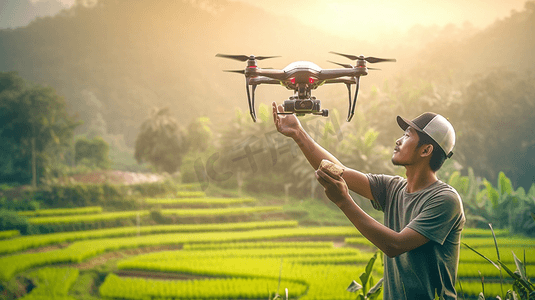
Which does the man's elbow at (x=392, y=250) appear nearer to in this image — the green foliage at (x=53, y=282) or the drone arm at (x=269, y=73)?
the drone arm at (x=269, y=73)

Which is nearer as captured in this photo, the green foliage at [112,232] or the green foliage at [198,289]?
the green foliage at [198,289]

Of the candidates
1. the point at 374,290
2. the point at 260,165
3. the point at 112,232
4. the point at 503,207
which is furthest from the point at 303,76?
the point at 260,165

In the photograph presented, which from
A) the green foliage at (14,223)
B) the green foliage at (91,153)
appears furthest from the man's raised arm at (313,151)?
the green foliage at (91,153)

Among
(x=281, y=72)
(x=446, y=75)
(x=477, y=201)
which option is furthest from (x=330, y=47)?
(x=281, y=72)

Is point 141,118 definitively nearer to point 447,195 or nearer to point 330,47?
point 330,47

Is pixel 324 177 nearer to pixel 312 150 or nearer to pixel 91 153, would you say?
pixel 312 150

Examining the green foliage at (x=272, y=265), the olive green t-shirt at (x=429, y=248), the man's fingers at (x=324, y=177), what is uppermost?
the man's fingers at (x=324, y=177)
